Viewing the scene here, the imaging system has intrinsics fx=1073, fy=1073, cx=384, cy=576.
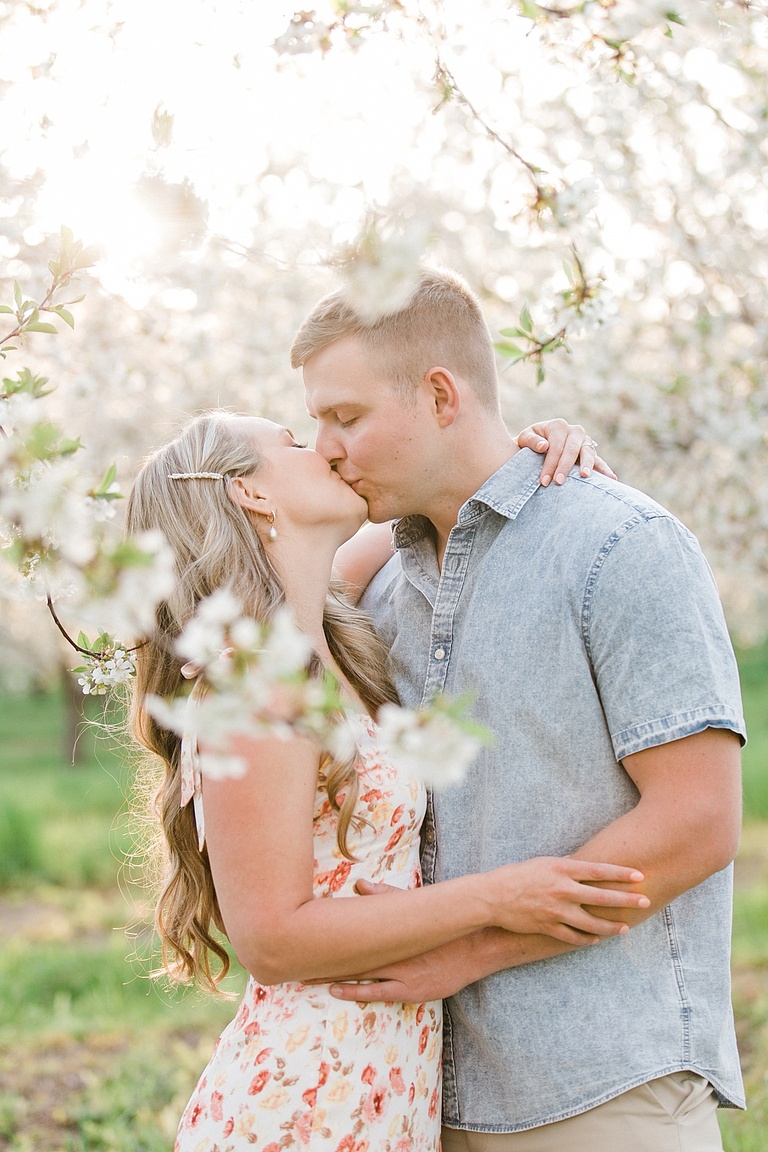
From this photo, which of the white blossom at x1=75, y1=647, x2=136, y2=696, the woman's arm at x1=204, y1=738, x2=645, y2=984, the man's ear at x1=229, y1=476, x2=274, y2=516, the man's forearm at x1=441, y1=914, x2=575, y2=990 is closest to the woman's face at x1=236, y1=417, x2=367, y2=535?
the man's ear at x1=229, y1=476, x2=274, y2=516

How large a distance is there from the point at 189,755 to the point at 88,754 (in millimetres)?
16055

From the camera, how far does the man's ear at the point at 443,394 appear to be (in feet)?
7.36

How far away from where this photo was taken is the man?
1857mm

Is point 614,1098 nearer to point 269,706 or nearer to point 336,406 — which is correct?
point 269,706

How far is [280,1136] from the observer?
75.0 inches

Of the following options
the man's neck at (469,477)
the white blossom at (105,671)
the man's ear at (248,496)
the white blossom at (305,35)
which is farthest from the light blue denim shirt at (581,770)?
the white blossom at (305,35)

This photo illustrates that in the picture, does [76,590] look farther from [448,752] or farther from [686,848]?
[686,848]

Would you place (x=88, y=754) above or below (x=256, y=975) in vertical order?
below

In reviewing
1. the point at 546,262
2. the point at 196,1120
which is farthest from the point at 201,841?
the point at 546,262

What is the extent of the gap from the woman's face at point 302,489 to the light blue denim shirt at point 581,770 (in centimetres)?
31

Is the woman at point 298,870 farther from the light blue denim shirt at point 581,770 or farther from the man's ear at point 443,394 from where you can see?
the man's ear at point 443,394

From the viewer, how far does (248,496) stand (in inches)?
87.2

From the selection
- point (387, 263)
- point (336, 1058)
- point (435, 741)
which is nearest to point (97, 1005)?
point (336, 1058)

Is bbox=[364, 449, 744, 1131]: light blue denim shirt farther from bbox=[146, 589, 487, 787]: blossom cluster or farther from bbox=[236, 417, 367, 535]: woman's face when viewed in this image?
bbox=[146, 589, 487, 787]: blossom cluster
